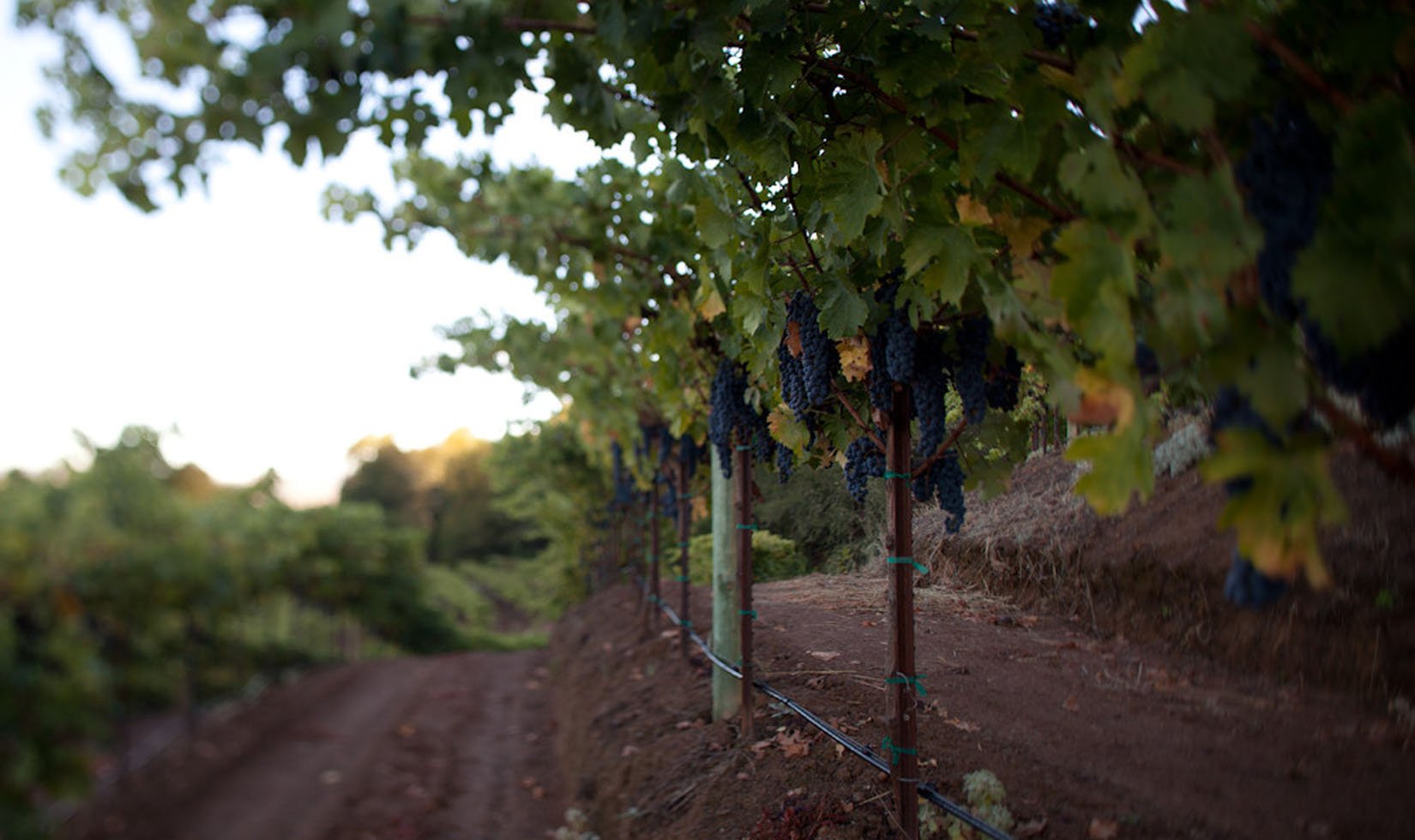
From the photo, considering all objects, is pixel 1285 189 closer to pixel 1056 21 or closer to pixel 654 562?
pixel 1056 21

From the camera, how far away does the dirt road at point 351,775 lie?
202 inches

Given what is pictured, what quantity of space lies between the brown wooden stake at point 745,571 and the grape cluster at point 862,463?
198 cm

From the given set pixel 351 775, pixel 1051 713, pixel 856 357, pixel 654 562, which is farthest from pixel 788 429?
pixel 654 562

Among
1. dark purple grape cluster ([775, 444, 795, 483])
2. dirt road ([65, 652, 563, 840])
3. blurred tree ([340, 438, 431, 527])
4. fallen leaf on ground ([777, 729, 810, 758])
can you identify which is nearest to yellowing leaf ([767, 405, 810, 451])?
dark purple grape cluster ([775, 444, 795, 483])

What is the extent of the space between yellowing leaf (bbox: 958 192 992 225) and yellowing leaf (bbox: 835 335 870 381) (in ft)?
2.71

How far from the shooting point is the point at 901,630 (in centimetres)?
345

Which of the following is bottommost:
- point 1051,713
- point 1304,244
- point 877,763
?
point 877,763

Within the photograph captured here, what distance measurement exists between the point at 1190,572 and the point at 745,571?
324 centimetres

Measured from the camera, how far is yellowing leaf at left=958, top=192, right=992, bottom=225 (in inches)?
99.0

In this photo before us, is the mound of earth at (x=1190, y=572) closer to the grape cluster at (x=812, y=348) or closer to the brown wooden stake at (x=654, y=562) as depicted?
→ the grape cluster at (x=812, y=348)

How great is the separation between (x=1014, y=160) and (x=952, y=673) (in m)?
2.23

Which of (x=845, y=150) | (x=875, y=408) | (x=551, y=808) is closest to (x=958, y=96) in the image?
(x=845, y=150)

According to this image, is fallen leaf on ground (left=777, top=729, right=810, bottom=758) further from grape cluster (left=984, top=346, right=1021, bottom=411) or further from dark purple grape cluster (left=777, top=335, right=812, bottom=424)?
grape cluster (left=984, top=346, right=1021, bottom=411)

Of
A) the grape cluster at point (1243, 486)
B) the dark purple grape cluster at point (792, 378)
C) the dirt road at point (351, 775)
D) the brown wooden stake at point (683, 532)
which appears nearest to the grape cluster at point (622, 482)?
the dirt road at point (351, 775)
